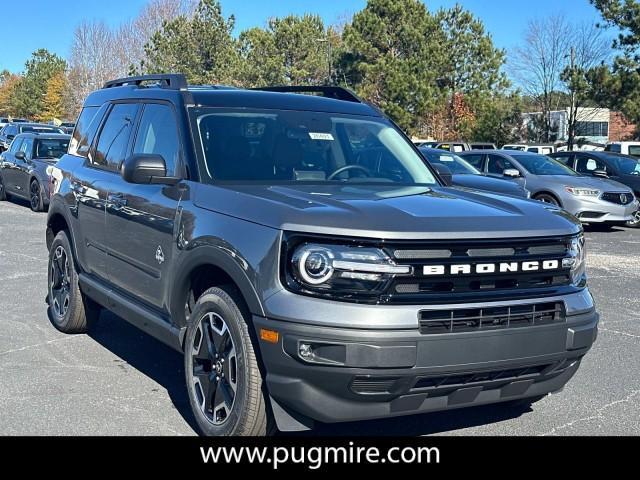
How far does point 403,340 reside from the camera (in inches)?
133

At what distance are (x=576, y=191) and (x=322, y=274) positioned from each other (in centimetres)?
1226

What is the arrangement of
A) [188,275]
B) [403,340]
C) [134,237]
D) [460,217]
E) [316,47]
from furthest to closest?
[316,47] → [134,237] → [188,275] → [460,217] → [403,340]

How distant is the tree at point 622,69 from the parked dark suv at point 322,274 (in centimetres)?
2933

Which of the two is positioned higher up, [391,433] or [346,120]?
[346,120]

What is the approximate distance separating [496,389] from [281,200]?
4.58ft

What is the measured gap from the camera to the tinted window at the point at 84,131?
6.23m

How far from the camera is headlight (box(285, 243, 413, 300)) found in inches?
135

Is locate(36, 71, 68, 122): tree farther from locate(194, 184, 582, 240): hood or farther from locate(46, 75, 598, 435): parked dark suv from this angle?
locate(194, 184, 582, 240): hood

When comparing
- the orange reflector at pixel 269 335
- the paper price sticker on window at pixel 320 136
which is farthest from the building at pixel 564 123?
the orange reflector at pixel 269 335

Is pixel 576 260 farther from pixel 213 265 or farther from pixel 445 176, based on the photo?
pixel 213 265

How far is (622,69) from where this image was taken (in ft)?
105

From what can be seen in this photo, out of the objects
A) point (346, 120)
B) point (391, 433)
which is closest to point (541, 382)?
point (391, 433)

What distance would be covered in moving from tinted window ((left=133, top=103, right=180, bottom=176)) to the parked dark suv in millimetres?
19

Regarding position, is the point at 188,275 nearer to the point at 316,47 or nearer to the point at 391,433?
the point at 391,433
